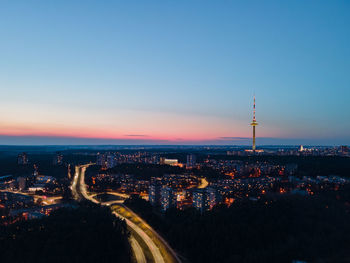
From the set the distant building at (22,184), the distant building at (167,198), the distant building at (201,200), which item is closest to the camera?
the distant building at (201,200)

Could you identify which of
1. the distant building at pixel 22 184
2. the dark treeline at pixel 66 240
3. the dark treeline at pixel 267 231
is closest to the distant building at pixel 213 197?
the dark treeline at pixel 267 231

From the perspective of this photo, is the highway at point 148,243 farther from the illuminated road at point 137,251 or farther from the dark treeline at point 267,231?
the dark treeline at point 267,231

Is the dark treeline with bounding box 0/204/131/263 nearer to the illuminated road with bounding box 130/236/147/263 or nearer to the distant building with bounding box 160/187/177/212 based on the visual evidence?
the illuminated road with bounding box 130/236/147/263

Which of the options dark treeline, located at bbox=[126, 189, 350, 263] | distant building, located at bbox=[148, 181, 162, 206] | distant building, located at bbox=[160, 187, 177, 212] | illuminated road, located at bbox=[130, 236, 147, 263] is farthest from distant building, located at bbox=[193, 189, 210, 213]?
illuminated road, located at bbox=[130, 236, 147, 263]

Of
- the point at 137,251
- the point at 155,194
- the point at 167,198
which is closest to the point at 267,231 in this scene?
Result: the point at 137,251

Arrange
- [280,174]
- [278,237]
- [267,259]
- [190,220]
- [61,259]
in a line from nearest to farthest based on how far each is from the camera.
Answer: [267,259], [61,259], [278,237], [190,220], [280,174]

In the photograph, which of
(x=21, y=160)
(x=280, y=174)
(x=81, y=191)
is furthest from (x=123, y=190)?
(x=21, y=160)

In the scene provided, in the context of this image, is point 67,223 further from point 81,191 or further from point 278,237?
point 81,191
